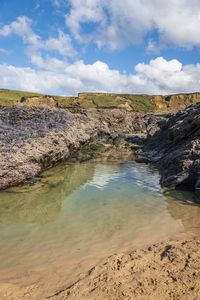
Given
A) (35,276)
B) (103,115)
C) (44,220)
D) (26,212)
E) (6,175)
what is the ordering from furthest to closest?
(103,115) → (6,175) → (26,212) → (44,220) → (35,276)

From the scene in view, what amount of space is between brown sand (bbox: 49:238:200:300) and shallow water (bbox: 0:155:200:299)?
355 millimetres

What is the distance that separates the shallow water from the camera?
3.56m

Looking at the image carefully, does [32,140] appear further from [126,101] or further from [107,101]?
[126,101]

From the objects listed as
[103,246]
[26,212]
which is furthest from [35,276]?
[26,212]

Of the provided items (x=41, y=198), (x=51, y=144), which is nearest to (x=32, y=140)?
(x=51, y=144)

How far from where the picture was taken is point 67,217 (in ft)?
18.0

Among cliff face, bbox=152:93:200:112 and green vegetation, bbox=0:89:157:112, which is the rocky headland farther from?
cliff face, bbox=152:93:200:112

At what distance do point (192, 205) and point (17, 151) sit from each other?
7.04 metres

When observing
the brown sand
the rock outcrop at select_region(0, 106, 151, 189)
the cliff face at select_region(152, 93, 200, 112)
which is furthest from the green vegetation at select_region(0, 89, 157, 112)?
the brown sand

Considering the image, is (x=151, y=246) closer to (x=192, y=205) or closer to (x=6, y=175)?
(x=192, y=205)

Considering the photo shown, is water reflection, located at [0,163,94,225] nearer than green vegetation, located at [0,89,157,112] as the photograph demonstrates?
Yes

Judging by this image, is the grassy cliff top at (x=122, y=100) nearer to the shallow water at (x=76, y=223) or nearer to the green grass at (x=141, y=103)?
the green grass at (x=141, y=103)

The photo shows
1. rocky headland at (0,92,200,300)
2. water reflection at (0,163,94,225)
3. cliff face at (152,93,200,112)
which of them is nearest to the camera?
rocky headland at (0,92,200,300)

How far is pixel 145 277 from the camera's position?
292 centimetres
